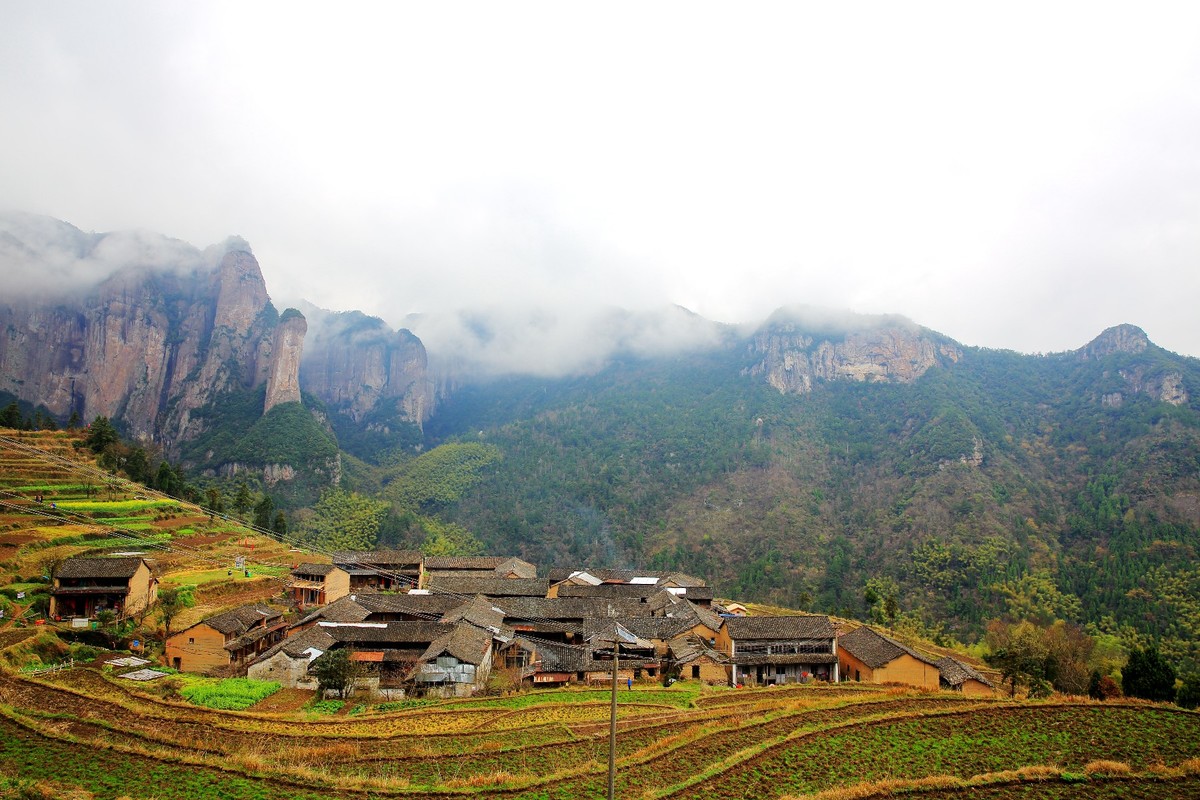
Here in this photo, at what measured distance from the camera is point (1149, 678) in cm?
3412

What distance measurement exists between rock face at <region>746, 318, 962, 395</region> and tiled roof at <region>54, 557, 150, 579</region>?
141133 mm

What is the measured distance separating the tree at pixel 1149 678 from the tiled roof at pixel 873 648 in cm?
990

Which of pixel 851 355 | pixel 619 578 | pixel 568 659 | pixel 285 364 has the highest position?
pixel 851 355

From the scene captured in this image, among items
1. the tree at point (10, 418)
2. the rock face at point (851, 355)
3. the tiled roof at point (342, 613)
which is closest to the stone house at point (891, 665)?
the tiled roof at point (342, 613)

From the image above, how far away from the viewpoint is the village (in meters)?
35.4

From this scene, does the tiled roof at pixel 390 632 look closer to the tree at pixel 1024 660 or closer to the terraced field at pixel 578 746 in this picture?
the terraced field at pixel 578 746

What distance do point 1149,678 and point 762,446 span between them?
10013 centimetres

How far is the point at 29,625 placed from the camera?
36094 mm

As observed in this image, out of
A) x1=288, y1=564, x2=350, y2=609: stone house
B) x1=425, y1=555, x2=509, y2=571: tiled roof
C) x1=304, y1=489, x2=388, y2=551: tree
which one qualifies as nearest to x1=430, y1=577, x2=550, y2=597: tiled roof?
x1=425, y1=555, x2=509, y2=571: tiled roof

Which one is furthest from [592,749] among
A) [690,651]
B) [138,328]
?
[138,328]

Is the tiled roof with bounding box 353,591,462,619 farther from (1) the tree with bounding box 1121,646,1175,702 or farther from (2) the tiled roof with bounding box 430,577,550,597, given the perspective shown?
(1) the tree with bounding box 1121,646,1175,702

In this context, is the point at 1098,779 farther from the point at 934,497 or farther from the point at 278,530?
the point at 934,497

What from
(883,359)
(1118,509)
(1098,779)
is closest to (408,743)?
(1098,779)

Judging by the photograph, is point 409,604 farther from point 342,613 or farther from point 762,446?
point 762,446
